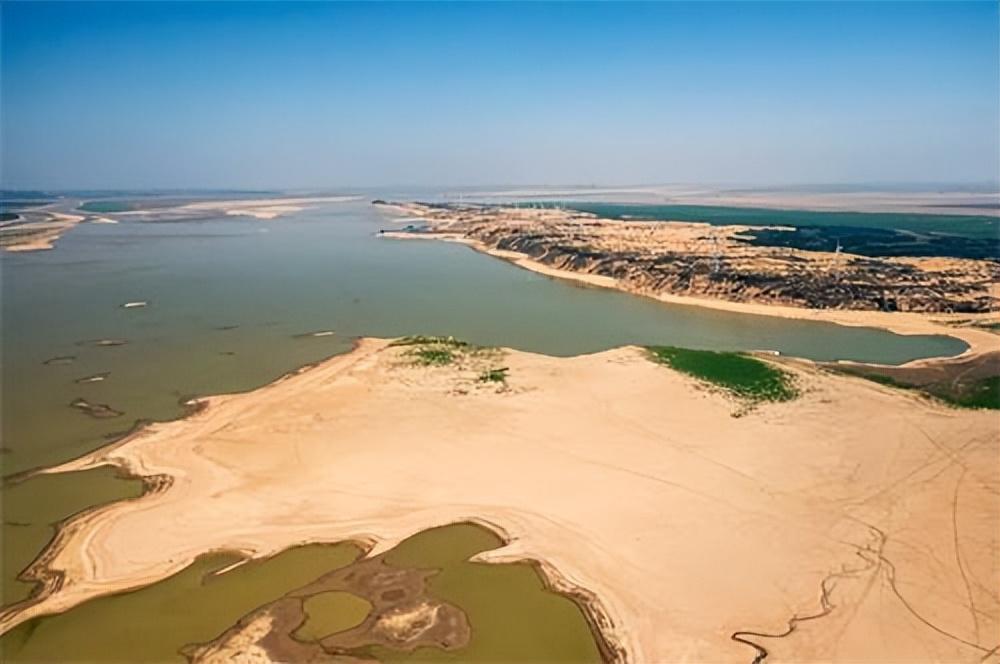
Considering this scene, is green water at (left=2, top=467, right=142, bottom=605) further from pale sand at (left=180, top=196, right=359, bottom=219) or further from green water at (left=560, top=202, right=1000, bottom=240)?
pale sand at (left=180, top=196, right=359, bottom=219)

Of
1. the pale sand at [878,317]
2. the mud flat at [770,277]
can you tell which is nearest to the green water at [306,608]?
Answer: the pale sand at [878,317]

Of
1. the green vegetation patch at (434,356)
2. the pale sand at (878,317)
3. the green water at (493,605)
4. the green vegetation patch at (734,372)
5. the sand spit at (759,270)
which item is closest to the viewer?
the green water at (493,605)

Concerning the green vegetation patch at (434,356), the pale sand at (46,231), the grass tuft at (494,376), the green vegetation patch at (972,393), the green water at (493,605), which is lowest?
the green water at (493,605)

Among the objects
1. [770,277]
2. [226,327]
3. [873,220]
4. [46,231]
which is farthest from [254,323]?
[873,220]

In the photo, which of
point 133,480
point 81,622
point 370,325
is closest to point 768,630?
point 81,622

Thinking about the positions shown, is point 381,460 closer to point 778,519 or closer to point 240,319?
point 778,519

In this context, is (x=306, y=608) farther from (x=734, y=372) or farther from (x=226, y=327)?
(x=226, y=327)

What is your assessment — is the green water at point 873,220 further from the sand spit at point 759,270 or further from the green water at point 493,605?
the green water at point 493,605
